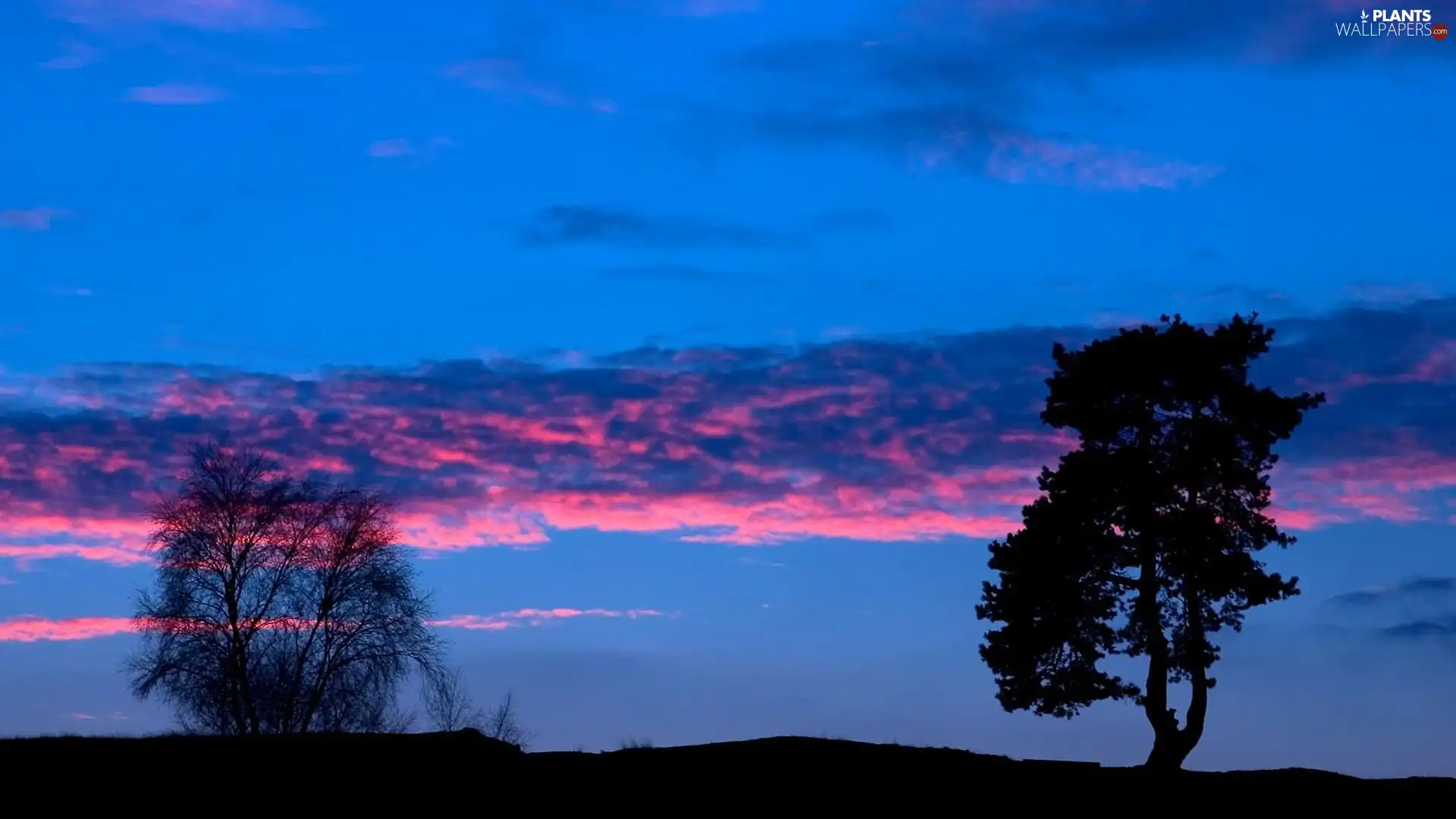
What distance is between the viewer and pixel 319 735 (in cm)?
3481

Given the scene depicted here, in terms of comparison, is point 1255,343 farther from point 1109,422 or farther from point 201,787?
point 201,787

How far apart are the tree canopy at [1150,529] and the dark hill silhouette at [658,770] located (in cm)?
891

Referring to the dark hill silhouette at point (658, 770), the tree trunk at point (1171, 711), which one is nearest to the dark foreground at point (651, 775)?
the dark hill silhouette at point (658, 770)

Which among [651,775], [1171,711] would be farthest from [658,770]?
[1171,711]

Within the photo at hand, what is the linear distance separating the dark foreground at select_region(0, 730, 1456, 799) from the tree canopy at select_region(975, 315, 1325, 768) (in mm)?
8895

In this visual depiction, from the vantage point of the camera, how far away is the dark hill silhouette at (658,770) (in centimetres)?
3039

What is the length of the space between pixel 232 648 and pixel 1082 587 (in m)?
30.9

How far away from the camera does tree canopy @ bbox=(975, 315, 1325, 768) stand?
44625mm

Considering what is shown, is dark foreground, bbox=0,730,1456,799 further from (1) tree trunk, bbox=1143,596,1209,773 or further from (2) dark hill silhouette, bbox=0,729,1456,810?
(1) tree trunk, bbox=1143,596,1209,773

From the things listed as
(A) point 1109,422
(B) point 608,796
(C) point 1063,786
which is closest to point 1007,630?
(A) point 1109,422

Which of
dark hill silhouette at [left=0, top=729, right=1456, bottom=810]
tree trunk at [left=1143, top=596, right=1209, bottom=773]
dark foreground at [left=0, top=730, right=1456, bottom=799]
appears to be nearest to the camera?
dark foreground at [left=0, top=730, right=1456, bottom=799]

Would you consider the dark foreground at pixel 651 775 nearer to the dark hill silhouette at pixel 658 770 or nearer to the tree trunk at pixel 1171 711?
the dark hill silhouette at pixel 658 770

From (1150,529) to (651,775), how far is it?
1916 cm

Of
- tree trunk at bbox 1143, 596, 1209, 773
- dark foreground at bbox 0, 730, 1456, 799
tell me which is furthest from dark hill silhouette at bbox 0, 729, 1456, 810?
tree trunk at bbox 1143, 596, 1209, 773
